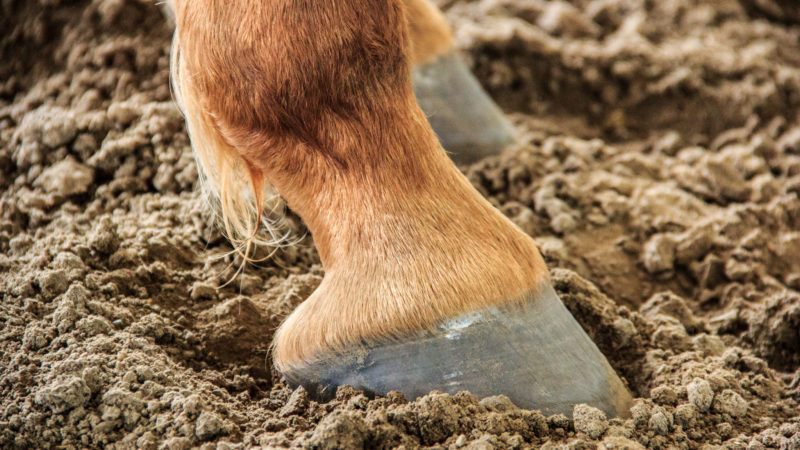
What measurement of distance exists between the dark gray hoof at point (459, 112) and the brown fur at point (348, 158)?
59 cm

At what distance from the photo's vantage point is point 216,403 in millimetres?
1069

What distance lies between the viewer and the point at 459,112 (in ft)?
5.85

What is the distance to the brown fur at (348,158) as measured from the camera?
107 centimetres

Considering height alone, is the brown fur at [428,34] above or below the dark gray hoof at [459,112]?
above

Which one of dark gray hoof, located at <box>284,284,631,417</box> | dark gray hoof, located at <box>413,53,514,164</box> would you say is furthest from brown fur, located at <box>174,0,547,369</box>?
dark gray hoof, located at <box>413,53,514,164</box>

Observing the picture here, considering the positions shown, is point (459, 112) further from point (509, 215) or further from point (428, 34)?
point (509, 215)

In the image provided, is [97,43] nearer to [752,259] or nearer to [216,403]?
[216,403]

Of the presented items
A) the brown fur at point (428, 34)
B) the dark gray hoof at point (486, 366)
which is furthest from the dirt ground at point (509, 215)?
the brown fur at point (428, 34)

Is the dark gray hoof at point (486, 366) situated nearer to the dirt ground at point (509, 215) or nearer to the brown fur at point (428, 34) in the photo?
the dirt ground at point (509, 215)

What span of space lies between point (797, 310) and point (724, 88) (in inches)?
38.7

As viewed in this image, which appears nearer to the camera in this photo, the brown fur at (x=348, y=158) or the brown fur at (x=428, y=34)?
the brown fur at (x=348, y=158)

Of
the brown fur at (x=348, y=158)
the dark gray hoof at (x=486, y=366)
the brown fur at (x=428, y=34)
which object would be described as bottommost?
the dark gray hoof at (x=486, y=366)

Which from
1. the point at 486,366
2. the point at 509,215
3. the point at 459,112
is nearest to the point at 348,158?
the point at 486,366

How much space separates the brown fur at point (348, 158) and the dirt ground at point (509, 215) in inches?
4.8
